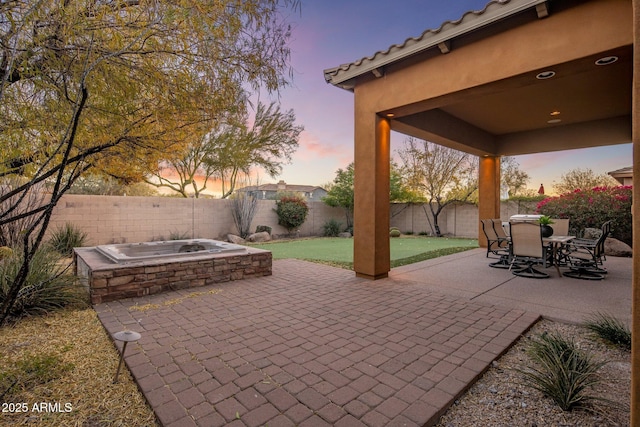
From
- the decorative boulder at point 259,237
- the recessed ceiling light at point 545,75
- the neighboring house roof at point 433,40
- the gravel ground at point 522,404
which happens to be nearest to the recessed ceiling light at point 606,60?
the recessed ceiling light at point 545,75

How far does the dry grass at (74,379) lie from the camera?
2043 mm

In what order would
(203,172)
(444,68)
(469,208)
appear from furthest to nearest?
(203,172), (469,208), (444,68)

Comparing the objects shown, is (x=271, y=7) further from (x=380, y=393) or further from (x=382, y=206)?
(x=382, y=206)

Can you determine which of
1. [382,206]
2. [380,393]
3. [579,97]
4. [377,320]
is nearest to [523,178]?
[579,97]

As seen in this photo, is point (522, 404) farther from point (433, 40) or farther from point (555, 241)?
point (555, 241)

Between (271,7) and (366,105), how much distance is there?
141 inches

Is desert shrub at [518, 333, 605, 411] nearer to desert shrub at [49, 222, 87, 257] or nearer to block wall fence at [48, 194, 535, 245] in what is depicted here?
desert shrub at [49, 222, 87, 257]

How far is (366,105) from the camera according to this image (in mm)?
5820

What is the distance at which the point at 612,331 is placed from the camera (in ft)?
10.5

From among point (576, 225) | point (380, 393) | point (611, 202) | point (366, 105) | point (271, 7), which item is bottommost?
point (380, 393)

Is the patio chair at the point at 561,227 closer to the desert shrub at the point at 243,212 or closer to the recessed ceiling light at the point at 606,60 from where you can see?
the recessed ceiling light at the point at 606,60

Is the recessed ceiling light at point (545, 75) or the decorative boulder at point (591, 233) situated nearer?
the recessed ceiling light at point (545, 75)

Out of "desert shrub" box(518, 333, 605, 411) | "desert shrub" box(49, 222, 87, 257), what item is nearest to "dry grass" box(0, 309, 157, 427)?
"desert shrub" box(518, 333, 605, 411)

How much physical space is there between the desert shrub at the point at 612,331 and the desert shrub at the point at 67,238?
10.2 m
